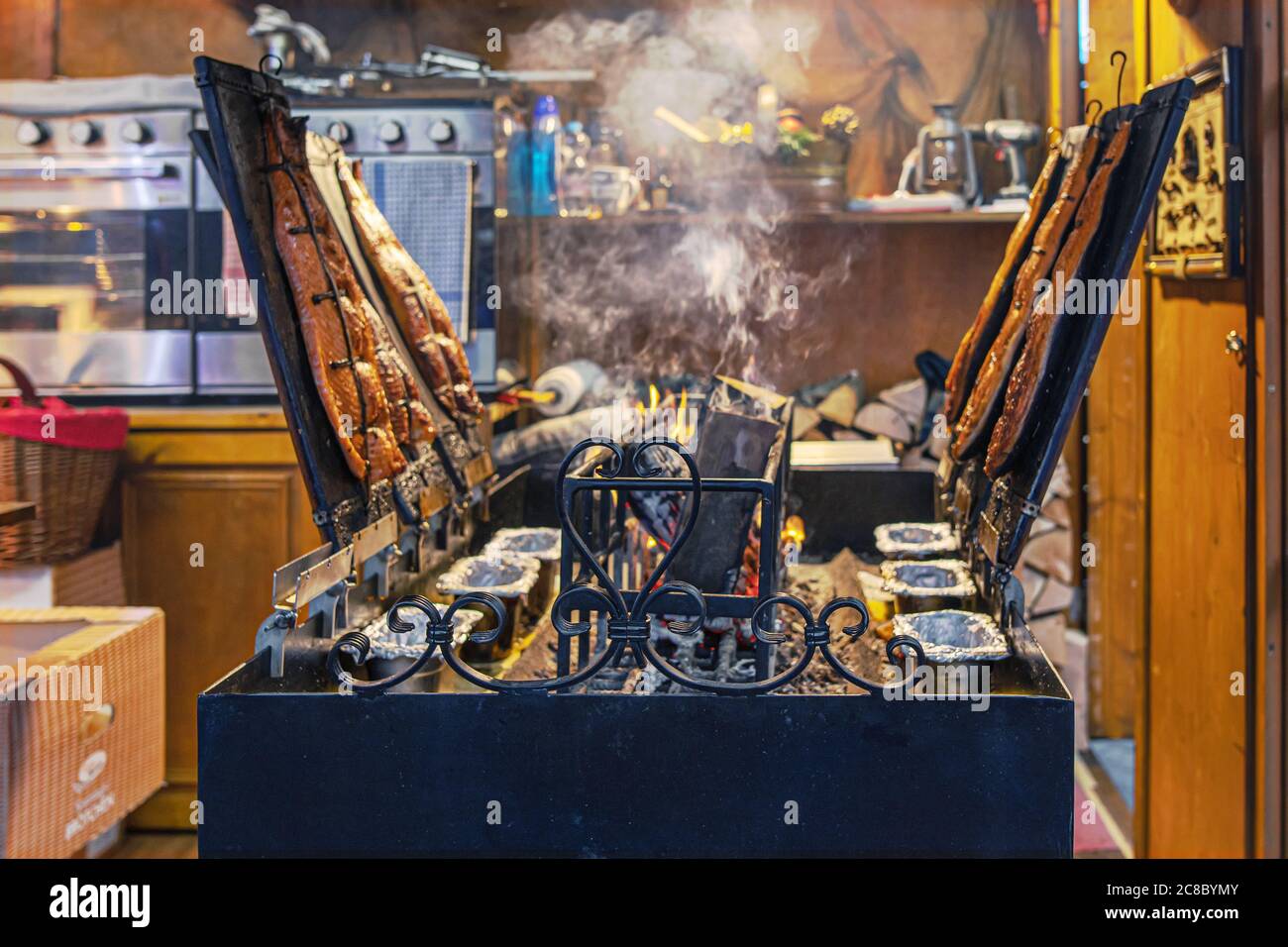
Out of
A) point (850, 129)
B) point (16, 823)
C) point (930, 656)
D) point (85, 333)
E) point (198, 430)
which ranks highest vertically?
point (850, 129)

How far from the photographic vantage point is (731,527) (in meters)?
2.41

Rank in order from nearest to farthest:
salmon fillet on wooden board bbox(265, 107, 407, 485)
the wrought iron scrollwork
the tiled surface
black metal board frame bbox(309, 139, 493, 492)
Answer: the wrought iron scrollwork, salmon fillet on wooden board bbox(265, 107, 407, 485), black metal board frame bbox(309, 139, 493, 492), the tiled surface

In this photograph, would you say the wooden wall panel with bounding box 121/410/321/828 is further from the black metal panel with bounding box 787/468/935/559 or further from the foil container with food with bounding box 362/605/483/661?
the foil container with food with bounding box 362/605/483/661

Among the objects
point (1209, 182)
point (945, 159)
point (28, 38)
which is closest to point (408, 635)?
point (1209, 182)

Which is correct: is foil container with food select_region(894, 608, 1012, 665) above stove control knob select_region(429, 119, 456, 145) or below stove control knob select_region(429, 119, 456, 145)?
A: below

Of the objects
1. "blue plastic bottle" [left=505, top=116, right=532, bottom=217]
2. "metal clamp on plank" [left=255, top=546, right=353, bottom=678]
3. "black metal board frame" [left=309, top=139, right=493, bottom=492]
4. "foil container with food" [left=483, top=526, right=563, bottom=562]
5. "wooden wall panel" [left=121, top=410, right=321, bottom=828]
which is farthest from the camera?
"blue plastic bottle" [left=505, top=116, right=532, bottom=217]

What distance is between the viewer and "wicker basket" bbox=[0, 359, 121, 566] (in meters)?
3.55

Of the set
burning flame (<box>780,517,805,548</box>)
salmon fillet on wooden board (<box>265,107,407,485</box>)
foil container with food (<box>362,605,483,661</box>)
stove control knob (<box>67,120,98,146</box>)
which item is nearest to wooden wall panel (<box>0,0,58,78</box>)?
stove control knob (<box>67,120,98,146</box>)

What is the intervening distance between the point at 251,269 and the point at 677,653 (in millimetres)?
1098

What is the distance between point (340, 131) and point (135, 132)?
63cm

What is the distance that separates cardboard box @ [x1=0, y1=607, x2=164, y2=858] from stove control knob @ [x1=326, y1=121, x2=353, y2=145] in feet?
5.39

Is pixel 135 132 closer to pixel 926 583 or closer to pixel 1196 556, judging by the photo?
pixel 926 583

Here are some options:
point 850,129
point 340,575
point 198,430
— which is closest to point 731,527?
point 340,575
